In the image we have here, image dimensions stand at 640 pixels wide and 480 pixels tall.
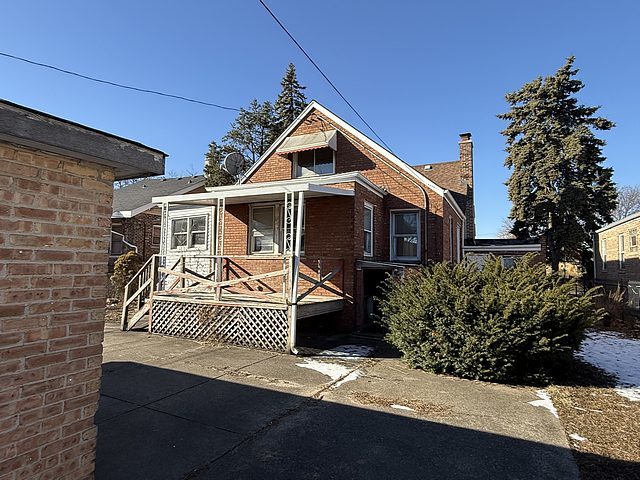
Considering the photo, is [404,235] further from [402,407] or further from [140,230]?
[140,230]

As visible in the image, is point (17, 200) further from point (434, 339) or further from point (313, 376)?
point (434, 339)

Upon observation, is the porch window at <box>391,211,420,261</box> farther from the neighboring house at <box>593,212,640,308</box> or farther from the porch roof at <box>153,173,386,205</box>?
the neighboring house at <box>593,212,640,308</box>

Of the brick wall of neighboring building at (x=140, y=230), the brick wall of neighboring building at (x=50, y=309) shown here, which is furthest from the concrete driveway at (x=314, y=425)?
the brick wall of neighboring building at (x=140, y=230)

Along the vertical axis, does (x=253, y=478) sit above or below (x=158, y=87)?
below

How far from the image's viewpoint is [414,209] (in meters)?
12.4

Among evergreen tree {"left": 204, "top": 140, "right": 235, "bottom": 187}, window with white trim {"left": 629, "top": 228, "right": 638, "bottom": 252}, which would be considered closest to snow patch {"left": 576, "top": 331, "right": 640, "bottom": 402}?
window with white trim {"left": 629, "top": 228, "right": 638, "bottom": 252}

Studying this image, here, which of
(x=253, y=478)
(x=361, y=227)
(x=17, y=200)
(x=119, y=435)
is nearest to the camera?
(x=17, y=200)

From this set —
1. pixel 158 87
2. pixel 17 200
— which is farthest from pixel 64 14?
pixel 17 200

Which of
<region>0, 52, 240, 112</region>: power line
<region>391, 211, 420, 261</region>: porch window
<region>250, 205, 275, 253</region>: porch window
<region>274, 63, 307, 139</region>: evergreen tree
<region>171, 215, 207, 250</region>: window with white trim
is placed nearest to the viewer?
<region>0, 52, 240, 112</region>: power line

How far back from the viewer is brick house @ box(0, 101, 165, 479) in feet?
6.75

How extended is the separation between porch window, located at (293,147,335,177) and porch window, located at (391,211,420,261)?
9.93ft

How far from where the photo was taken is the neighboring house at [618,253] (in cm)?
2050

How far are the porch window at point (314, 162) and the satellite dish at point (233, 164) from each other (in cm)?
219

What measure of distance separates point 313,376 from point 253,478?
3.09 metres
